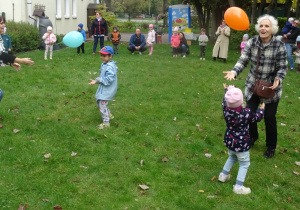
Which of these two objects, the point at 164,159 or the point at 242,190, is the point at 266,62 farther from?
the point at 164,159

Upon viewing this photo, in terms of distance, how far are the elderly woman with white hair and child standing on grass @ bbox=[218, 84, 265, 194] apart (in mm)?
707

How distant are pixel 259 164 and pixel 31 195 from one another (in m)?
3.53

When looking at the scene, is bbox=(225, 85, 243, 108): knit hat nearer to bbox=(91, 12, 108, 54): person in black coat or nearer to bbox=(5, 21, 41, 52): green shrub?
bbox=(91, 12, 108, 54): person in black coat

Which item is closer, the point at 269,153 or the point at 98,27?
the point at 269,153

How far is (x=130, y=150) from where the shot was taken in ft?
21.4

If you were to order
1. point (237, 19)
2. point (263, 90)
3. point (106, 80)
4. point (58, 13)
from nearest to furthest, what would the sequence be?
point (263, 90) < point (106, 80) < point (237, 19) < point (58, 13)

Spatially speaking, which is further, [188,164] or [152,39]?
[152,39]

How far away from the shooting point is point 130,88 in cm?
1084

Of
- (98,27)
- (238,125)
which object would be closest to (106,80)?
(238,125)

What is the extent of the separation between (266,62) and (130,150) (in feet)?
8.58

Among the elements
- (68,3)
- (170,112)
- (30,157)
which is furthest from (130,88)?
(68,3)

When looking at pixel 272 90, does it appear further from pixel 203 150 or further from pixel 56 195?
pixel 56 195

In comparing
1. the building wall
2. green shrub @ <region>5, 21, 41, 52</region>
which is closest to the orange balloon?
green shrub @ <region>5, 21, 41, 52</region>

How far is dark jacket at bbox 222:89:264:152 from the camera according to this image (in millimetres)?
4930
